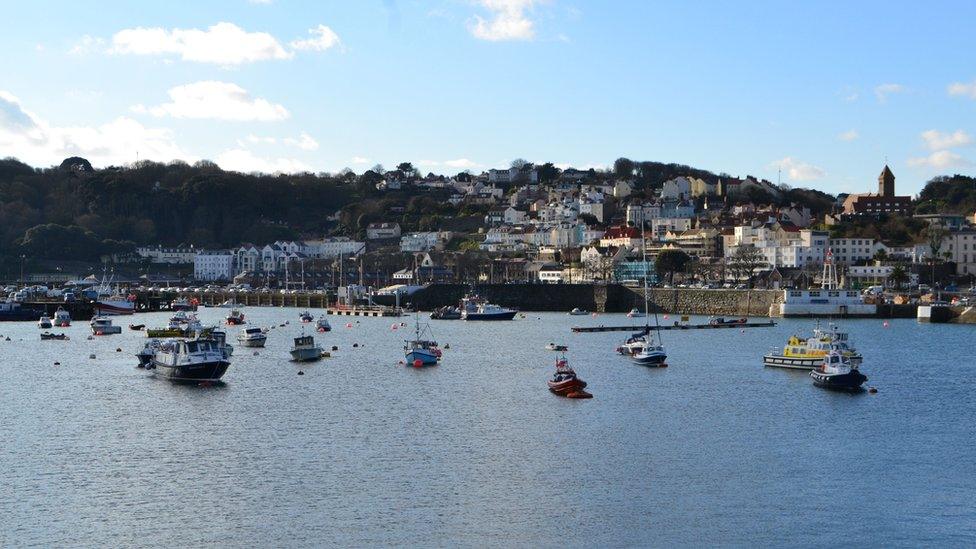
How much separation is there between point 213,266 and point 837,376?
126 m

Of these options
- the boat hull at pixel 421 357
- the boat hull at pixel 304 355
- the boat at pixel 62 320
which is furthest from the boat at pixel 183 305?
the boat hull at pixel 421 357

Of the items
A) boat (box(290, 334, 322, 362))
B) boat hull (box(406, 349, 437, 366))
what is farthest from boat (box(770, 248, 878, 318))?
boat (box(290, 334, 322, 362))

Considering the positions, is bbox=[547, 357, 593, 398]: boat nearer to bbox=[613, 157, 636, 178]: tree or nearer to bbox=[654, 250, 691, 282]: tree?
bbox=[654, 250, 691, 282]: tree

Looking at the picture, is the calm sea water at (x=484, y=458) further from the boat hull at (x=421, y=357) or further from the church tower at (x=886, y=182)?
the church tower at (x=886, y=182)

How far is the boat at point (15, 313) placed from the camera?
88500 millimetres

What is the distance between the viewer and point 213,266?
159625mm

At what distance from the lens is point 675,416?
35.5 meters

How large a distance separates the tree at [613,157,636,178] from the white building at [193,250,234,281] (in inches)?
2457

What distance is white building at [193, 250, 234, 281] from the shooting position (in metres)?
159

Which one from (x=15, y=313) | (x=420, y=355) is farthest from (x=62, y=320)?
(x=420, y=355)

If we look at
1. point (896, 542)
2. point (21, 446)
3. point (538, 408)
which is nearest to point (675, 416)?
point (538, 408)

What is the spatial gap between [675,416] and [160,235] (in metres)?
150

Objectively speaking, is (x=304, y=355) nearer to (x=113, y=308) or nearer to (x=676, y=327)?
(x=676, y=327)

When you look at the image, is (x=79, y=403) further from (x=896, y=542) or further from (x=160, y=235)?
(x=160, y=235)
